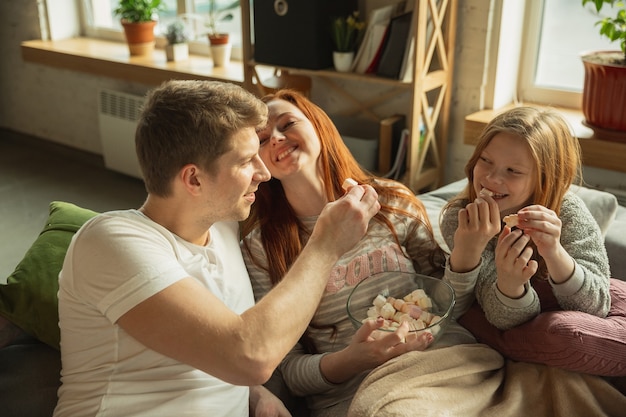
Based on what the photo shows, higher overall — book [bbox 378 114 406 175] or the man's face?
the man's face

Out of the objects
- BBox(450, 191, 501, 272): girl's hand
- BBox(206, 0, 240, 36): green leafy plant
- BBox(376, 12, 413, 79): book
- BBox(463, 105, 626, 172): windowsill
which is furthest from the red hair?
BBox(206, 0, 240, 36): green leafy plant

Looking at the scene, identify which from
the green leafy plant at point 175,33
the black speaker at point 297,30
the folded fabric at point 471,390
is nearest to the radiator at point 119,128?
the green leafy plant at point 175,33

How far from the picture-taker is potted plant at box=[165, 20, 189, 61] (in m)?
4.13

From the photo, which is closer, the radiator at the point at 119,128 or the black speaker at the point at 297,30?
the black speaker at the point at 297,30

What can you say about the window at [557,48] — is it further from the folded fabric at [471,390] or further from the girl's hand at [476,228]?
the folded fabric at [471,390]

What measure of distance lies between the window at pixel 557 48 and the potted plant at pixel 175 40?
207 cm

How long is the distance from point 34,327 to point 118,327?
0.48m

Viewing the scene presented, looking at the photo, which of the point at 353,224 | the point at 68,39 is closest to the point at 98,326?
the point at 353,224

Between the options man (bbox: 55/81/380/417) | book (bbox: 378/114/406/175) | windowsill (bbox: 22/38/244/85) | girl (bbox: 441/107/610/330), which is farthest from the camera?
windowsill (bbox: 22/38/244/85)

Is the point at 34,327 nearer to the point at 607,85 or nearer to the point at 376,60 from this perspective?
the point at 376,60

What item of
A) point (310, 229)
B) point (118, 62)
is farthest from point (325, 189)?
point (118, 62)

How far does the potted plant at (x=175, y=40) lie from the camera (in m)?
4.13

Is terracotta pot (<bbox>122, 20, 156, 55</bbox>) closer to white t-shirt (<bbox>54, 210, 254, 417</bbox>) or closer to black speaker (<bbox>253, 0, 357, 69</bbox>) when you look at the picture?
black speaker (<bbox>253, 0, 357, 69</bbox>)

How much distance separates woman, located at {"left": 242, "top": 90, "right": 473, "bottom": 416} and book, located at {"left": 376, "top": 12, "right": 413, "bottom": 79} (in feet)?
3.80
